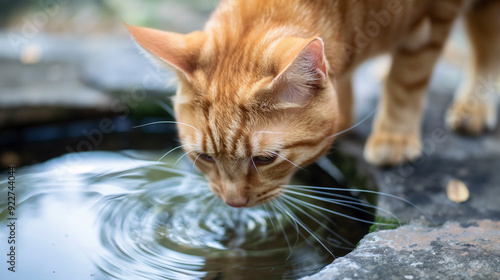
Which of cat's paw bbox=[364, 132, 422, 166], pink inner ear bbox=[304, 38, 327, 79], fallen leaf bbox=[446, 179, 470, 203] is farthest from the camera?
cat's paw bbox=[364, 132, 422, 166]

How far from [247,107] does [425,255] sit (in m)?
0.70

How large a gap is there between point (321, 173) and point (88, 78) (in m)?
1.53

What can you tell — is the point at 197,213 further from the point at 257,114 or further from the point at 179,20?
the point at 179,20

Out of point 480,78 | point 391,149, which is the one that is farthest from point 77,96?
point 480,78

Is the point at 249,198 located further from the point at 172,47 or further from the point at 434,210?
the point at 434,210

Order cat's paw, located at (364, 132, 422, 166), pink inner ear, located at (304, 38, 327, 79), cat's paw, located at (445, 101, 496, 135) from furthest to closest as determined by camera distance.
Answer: cat's paw, located at (445, 101, 496, 135) → cat's paw, located at (364, 132, 422, 166) → pink inner ear, located at (304, 38, 327, 79)

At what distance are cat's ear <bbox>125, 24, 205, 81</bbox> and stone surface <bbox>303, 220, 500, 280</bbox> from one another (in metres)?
0.77

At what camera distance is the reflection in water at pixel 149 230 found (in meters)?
1.66

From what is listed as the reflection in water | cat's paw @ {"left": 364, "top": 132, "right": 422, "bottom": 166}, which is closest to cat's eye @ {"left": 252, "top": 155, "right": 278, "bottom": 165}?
the reflection in water

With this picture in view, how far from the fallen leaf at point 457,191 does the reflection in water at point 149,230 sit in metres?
0.43

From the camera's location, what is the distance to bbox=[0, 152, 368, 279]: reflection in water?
1.66m

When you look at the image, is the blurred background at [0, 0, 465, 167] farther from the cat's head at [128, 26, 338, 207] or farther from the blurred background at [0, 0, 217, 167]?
the cat's head at [128, 26, 338, 207]

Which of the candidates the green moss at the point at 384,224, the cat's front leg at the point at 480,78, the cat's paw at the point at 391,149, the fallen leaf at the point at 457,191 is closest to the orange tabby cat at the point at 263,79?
the green moss at the point at 384,224

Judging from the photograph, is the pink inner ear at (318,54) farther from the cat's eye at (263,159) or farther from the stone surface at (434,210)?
the stone surface at (434,210)
